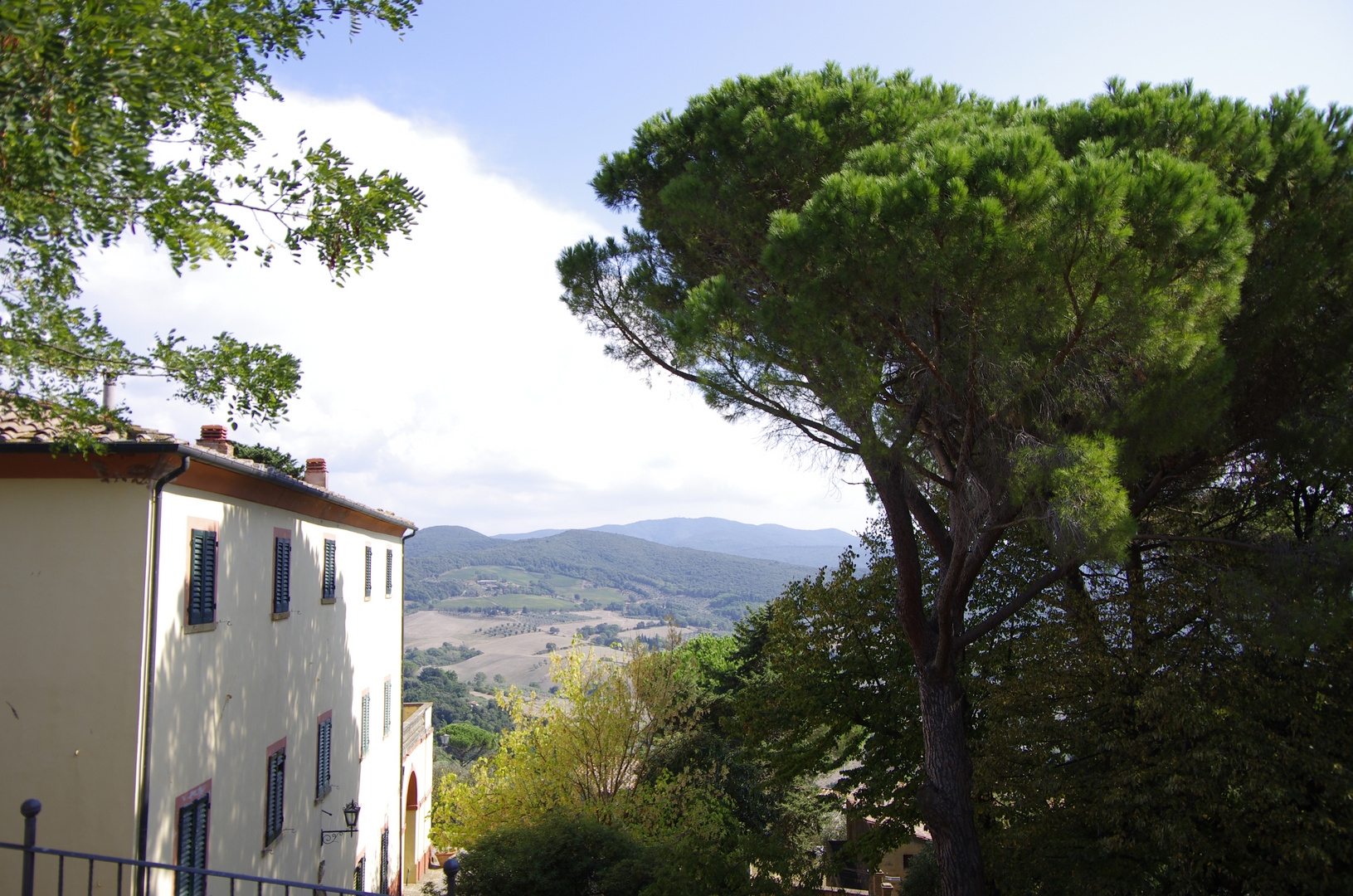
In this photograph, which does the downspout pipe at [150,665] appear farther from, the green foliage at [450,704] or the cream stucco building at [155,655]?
the green foliage at [450,704]

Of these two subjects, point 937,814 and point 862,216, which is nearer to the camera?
point 862,216

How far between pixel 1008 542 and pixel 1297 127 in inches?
273

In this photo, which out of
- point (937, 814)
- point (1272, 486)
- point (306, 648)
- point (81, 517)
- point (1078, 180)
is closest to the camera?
point (1078, 180)

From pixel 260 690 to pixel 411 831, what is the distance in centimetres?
1480

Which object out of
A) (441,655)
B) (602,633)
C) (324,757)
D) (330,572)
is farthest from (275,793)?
(602,633)

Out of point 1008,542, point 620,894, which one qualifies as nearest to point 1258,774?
point 1008,542

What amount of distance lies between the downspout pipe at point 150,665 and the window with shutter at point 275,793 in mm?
3049

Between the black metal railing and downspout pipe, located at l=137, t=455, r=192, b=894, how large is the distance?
5.7 inches

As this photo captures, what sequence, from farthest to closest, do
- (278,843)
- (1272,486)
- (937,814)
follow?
(278,843) < (937,814) < (1272,486)

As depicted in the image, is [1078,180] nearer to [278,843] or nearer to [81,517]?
[81,517]

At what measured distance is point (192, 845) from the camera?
836 cm

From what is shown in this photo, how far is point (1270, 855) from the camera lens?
8.18 m

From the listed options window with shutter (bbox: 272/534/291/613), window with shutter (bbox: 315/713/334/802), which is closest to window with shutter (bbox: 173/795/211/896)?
window with shutter (bbox: 272/534/291/613)

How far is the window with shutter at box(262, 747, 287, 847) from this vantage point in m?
10.5
